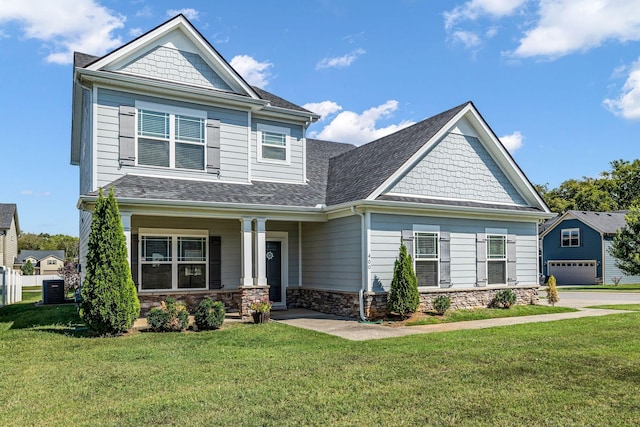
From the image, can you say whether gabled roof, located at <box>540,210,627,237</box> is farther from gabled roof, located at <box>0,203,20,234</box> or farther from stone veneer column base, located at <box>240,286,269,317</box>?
gabled roof, located at <box>0,203,20,234</box>

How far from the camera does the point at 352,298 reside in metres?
13.2

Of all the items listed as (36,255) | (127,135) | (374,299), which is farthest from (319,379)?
(36,255)

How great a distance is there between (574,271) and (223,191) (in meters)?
32.8

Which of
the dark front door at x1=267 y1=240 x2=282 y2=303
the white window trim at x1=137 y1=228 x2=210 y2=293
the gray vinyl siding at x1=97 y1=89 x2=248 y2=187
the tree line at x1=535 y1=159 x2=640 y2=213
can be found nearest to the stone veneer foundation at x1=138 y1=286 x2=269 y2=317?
the white window trim at x1=137 y1=228 x2=210 y2=293

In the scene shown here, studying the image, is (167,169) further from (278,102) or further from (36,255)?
(36,255)

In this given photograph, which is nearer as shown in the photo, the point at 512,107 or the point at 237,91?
the point at 237,91

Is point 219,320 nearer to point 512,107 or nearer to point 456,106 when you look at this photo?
point 456,106

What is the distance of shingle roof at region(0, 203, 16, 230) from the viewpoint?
37628 millimetres

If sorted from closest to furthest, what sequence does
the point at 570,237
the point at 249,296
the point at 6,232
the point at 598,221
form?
the point at 249,296
the point at 598,221
the point at 570,237
the point at 6,232

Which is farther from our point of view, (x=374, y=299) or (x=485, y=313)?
(x=485, y=313)

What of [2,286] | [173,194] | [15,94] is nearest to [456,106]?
[173,194]

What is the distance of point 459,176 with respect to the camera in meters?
14.9

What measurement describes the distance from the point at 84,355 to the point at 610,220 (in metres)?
38.9

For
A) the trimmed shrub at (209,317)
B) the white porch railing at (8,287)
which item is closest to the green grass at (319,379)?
the trimmed shrub at (209,317)
